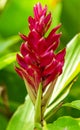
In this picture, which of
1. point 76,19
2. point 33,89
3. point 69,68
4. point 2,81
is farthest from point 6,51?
point 33,89

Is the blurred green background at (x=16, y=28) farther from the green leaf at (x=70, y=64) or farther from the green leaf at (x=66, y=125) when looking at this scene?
the green leaf at (x=66, y=125)

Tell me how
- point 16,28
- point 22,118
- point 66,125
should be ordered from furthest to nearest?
point 16,28 → point 22,118 → point 66,125

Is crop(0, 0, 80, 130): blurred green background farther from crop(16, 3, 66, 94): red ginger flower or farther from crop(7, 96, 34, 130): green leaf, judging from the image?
crop(16, 3, 66, 94): red ginger flower

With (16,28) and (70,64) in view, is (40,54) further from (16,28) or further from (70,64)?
(16,28)

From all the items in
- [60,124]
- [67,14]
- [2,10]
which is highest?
[2,10]

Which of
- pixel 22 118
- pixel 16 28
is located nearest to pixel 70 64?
pixel 22 118

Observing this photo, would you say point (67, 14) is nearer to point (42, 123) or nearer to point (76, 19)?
point (76, 19)

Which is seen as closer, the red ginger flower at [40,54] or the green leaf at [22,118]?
the red ginger flower at [40,54]

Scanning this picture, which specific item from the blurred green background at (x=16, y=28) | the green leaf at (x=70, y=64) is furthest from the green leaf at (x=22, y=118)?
the blurred green background at (x=16, y=28)

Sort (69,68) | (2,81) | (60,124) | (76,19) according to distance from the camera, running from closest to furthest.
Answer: (60,124) → (69,68) → (2,81) → (76,19)
